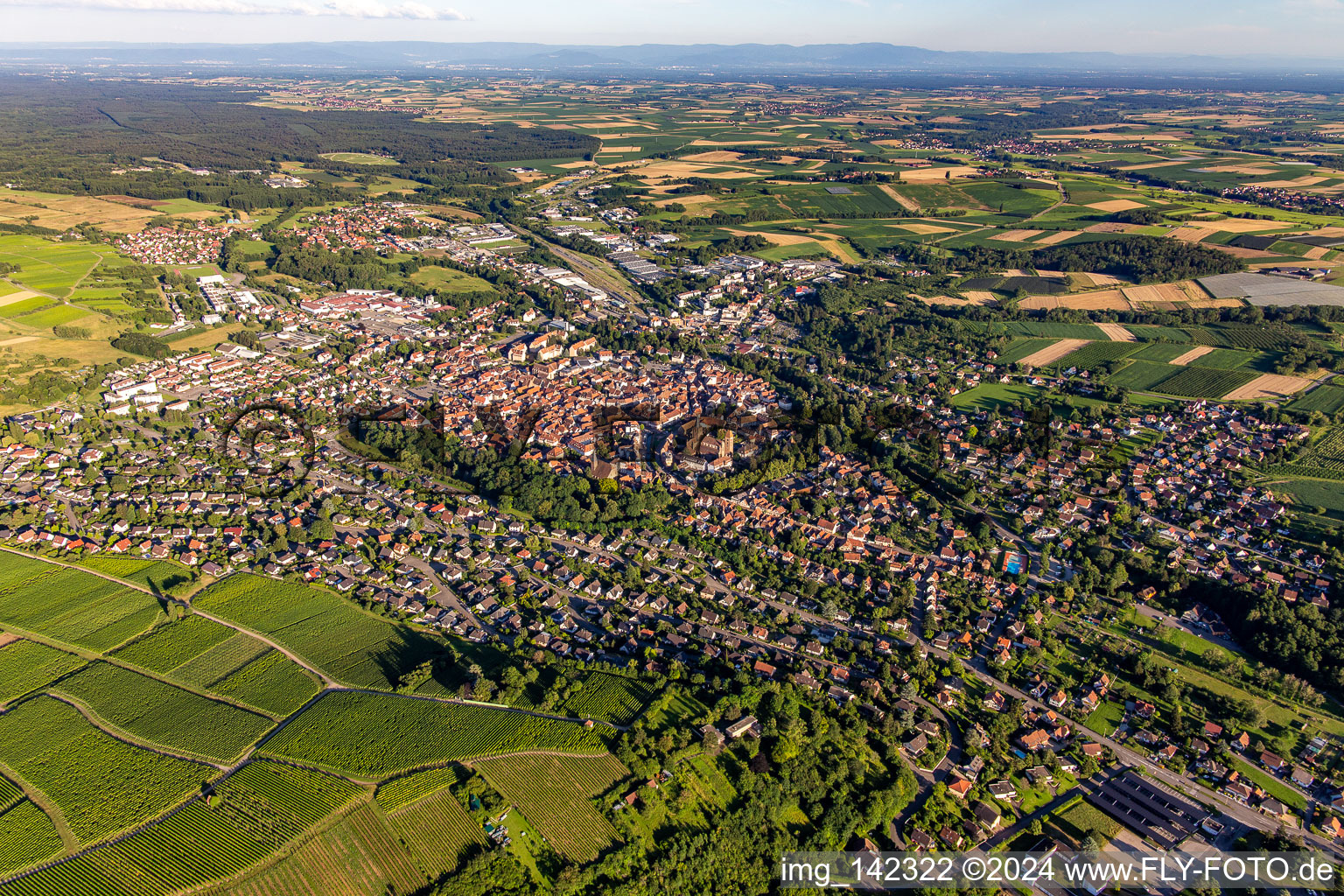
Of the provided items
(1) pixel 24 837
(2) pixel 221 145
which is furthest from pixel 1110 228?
(2) pixel 221 145

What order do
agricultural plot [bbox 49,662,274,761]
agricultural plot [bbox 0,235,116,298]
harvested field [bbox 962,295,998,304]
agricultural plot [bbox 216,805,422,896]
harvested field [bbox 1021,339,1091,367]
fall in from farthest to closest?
1. harvested field [bbox 962,295,998,304]
2. agricultural plot [bbox 0,235,116,298]
3. harvested field [bbox 1021,339,1091,367]
4. agricultural plot [bbox 49,662,274,761]
5. agricultural plot [bbox 216,805,422,896]

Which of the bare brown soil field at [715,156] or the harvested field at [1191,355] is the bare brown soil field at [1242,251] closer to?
the harvested field at [1191,355]

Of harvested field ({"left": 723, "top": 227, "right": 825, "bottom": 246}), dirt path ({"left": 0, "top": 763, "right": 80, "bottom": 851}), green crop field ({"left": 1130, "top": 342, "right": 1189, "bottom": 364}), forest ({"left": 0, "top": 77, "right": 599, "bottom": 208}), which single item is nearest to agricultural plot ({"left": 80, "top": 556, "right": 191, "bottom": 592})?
dirt path ({"left": 0, "top": 763, "right": 80, "bottom": 851})

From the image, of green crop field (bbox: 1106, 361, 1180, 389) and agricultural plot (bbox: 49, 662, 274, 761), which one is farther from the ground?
green crop field (bbox: 1106, 361, 1180, 389)

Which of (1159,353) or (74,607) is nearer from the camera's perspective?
(74,607)

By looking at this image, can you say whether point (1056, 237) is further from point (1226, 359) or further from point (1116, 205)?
point (1226, 359)

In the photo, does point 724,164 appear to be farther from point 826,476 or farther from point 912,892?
point 912,892

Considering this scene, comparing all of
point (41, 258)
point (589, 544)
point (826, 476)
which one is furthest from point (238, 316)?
point (826, 476)

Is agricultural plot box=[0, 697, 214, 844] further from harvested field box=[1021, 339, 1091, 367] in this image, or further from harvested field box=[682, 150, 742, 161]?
harvested field box=[682, 150, 742, 161]
